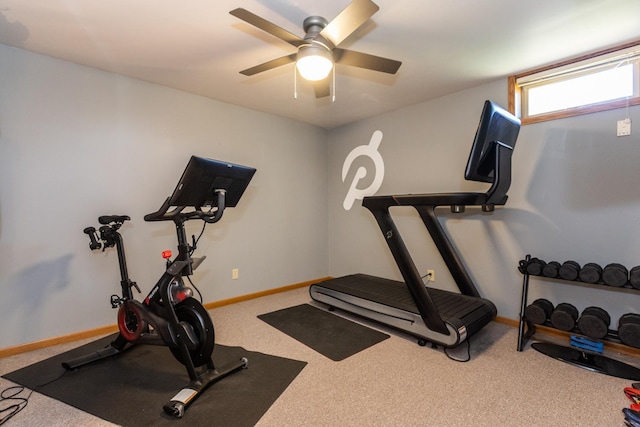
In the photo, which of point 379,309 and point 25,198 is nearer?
point 25,198

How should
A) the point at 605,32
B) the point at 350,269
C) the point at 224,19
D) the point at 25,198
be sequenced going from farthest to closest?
the point at 350,269, the point at 25,198, the point at 605,32, the point at 224,19

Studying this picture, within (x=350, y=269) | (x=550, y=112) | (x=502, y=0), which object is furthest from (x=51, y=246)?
(x=550, y=112)

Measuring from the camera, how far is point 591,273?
222 cm

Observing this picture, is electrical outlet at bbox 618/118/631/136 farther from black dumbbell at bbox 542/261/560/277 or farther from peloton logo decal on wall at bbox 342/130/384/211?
peloton logo decal on wall at bbox 342/130/384/211

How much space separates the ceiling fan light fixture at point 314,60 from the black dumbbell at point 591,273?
2380 mm

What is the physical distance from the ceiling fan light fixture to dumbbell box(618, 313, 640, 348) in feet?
8.56

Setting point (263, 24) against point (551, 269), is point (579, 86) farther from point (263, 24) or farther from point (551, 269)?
point (263, 24)

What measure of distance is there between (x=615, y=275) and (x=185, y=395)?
2931 millimetres

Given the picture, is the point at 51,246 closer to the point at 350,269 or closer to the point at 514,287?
the point at 350,269

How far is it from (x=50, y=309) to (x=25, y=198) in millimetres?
Answer: 929

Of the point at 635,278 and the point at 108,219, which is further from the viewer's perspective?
the point at 108,219

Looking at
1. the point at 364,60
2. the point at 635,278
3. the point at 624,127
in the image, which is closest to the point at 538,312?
the point at 635,278

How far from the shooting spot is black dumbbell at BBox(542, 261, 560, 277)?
2387mm

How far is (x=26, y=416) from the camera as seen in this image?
1662 millimetres
